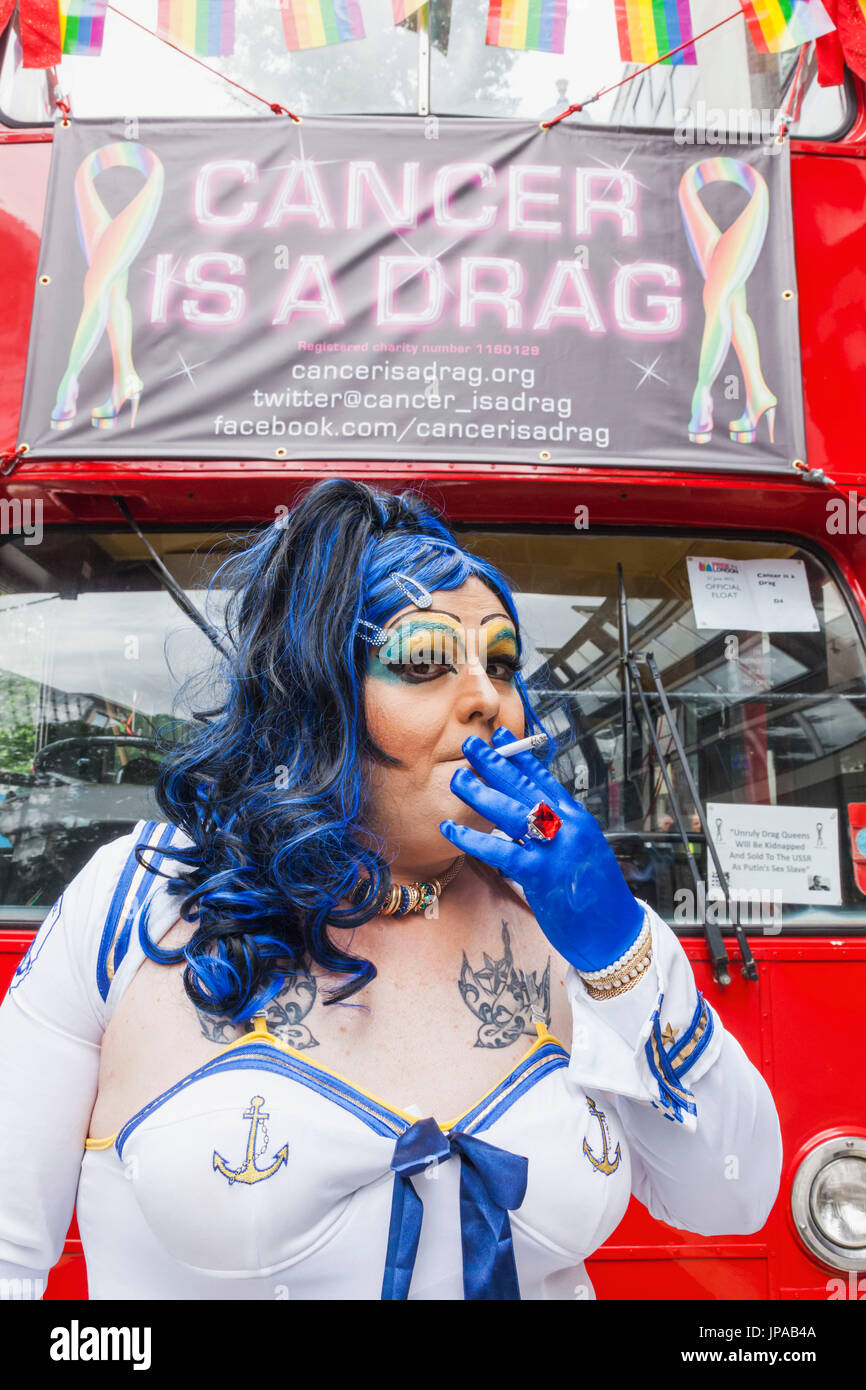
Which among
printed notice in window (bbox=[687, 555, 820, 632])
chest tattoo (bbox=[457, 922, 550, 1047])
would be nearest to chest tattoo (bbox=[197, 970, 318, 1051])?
chest tattoo (bbox=[457, 922, 550, 1047])

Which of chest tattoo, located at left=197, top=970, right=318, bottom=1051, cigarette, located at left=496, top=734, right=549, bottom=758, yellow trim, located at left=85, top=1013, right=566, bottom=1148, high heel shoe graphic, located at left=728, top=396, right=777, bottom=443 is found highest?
high heel shoe graphic, located at left=728, top=396, right=777, bottom=443

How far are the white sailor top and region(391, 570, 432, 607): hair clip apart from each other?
51cm

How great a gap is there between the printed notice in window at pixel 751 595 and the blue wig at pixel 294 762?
1.06 meters

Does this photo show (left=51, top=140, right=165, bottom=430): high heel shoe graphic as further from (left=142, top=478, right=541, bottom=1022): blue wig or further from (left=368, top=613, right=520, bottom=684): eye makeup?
(left=368, top=613, right=520, bottom=684): eye makeup

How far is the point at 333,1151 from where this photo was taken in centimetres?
115

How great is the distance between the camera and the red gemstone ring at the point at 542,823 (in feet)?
3.90

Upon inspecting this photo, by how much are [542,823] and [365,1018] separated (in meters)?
0.37

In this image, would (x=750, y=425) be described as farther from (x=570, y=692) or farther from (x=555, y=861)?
(x=555, y=861)

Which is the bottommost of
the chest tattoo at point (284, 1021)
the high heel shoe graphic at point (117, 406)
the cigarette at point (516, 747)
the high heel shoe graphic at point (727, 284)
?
the chest tattoo at point (284, 1021)

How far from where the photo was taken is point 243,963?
124 cm

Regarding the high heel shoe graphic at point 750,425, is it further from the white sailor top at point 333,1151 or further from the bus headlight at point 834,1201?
the bus headlight at point 834,1201

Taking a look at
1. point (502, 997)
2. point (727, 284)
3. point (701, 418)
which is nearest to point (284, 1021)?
point (502, 997)

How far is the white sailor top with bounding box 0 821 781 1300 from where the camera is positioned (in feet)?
3.73

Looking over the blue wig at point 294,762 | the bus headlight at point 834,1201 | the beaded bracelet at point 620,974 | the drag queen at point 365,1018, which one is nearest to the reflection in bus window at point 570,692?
the bus headlight at point 834,1201
